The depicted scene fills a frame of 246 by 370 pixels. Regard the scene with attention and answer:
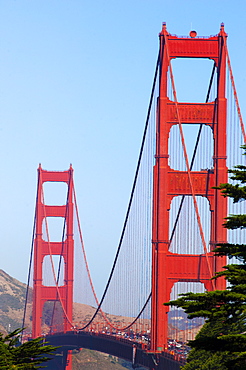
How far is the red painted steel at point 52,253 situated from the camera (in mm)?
109125

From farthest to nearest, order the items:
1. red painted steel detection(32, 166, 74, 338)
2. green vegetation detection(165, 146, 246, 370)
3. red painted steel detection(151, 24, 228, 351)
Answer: red painted steel detection(32, 166, 74, 338), red painted steel detection(151, 24, 228, 351), green vegetation detection(165, 146, 246, 370)

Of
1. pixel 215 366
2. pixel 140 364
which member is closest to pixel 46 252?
pixel 140 364

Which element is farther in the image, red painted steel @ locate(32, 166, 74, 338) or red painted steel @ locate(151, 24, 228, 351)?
red painted steel @ locate(32, 166, 74, 338)

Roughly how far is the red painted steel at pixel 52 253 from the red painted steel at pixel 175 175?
53400 mm

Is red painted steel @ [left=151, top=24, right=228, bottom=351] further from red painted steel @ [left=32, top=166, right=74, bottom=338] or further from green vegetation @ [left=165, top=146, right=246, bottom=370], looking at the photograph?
red painted steel @ [left=32, top=166, right=74, bottom=338]

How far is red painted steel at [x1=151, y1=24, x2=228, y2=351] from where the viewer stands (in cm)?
5484

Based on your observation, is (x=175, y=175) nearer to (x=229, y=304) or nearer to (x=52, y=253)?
(x=229, y=304)

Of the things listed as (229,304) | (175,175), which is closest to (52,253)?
(175,175)

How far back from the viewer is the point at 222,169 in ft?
176

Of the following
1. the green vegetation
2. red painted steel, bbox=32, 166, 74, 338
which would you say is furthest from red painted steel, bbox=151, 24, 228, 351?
red painted steel, bbox=32, 166, 74, 338

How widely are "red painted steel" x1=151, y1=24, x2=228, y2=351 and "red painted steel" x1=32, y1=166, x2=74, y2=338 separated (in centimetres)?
5340

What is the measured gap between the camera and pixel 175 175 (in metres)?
55.8

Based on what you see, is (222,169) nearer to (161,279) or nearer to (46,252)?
(161,279)

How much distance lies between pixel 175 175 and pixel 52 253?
185 ft
